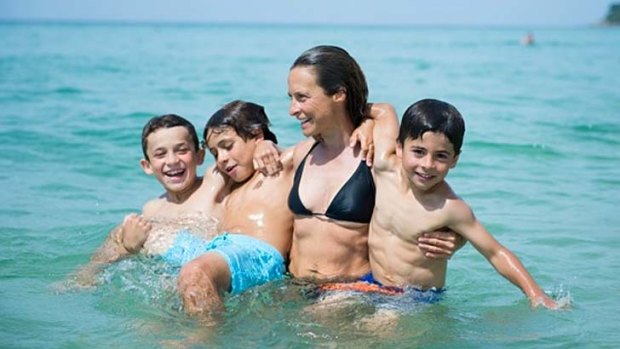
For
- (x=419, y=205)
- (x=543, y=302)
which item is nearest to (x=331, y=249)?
(x=419, y=205)

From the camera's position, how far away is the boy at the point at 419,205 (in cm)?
443

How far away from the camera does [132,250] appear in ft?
19.3

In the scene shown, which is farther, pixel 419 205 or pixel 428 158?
pixel 419 205

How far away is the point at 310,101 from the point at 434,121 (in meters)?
0.72

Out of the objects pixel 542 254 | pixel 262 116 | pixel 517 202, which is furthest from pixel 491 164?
pixel 262 116

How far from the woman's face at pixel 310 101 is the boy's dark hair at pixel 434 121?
0.48 meters

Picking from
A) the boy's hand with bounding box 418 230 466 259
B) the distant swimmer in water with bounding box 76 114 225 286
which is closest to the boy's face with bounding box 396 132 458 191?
the boy's hand with bounding box 418 230 466 259

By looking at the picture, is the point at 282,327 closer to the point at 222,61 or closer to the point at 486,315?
the point at 486,315

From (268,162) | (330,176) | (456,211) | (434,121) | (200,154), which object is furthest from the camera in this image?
(200,154)

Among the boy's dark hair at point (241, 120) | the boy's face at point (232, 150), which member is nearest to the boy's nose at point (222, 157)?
the boy's face at point (232, 150)

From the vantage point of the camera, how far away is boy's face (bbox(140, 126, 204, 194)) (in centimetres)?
579

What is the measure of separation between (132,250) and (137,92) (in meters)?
14.9

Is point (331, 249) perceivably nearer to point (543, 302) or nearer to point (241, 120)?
point (241, 120)

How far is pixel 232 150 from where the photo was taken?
537 cm
